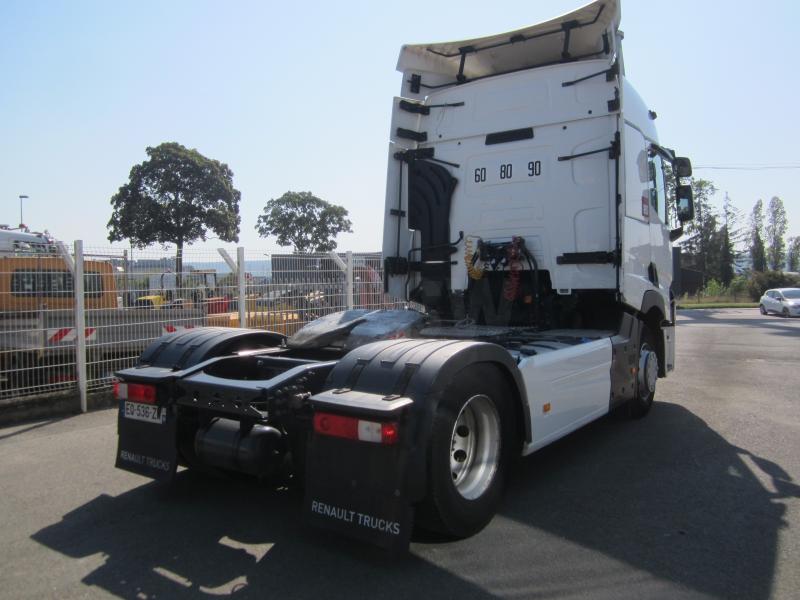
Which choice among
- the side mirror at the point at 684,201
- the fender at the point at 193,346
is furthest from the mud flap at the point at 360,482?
the side mirror at the point at 684,201

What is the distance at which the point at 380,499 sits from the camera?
2811mm

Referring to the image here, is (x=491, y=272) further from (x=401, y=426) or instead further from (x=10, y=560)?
(x=10, y=560)

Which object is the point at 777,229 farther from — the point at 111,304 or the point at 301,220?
the point at 111,304

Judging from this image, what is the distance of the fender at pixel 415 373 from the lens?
2885 mm

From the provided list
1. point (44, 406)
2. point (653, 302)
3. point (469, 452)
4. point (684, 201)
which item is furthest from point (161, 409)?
point (684, 201)

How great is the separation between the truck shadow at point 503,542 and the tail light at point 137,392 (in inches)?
28.2

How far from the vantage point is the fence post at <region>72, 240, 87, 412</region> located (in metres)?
6.77

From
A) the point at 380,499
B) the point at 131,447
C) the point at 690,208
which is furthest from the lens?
the point at 690,208

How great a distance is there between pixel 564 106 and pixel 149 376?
4408mm

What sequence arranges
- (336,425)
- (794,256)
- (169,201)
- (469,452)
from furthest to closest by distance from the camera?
1. (794,256)
2. (169,201)
3. (469,452)
4. (336,425)

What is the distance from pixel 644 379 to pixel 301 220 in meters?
48.1

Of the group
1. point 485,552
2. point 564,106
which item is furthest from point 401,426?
point 564,106

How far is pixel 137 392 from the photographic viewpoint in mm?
3865

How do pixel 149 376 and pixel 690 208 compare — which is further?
pixel 690 208
